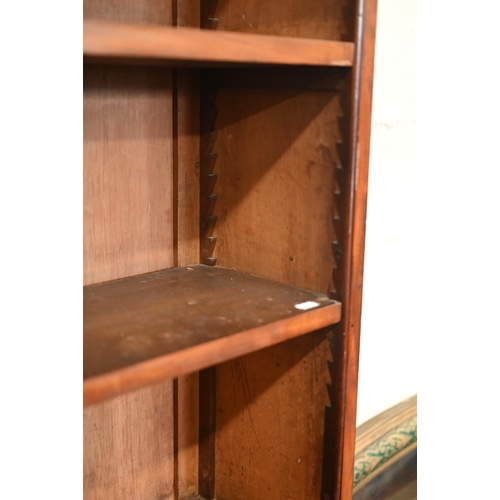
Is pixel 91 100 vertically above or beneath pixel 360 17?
beneath

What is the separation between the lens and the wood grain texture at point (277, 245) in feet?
3.19

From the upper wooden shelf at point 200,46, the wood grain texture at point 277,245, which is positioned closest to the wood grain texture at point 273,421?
the wood grain texture at point 277,245

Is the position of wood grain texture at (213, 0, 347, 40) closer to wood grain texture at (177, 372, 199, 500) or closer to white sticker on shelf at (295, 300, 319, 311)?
white sticker on shelf at (295, 300, 319, 311)

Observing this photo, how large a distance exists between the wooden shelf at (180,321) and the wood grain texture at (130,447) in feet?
0.69

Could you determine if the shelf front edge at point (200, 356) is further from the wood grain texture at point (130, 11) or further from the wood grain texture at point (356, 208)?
the wood grain texture at point (130, 11)

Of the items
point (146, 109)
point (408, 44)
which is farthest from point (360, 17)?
point (408, 44)

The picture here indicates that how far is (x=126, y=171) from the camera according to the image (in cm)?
105

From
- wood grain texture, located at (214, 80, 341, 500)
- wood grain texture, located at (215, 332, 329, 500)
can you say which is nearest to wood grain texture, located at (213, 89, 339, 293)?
wood grain texture, located at (214, 80, 341, 500)
